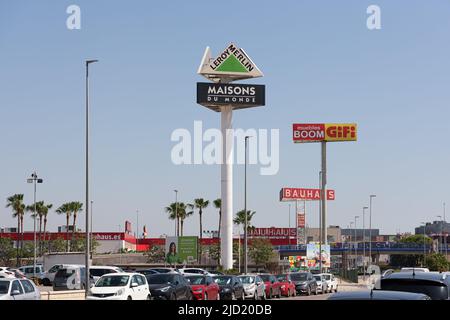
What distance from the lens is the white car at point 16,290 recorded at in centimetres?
2267

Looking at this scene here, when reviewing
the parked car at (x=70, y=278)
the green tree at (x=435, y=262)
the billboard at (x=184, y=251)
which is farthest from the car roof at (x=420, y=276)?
the green tree at (x=435, y=262)

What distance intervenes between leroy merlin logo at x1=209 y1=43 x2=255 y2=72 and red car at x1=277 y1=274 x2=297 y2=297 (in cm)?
3152

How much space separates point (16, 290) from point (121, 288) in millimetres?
7866

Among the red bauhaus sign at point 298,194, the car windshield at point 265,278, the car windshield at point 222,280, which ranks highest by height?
the red bauhaus sign at point 298,194

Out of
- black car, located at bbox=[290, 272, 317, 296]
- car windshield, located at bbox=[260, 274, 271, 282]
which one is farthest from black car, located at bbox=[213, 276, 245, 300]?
black car, located at bbox=[290, 272, 317, 296]

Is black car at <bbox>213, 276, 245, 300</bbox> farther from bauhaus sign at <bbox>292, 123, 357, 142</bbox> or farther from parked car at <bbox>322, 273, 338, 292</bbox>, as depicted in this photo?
bauhaus sign at <bbox>292, 123, 357, 142</bbox>

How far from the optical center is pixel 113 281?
103ft

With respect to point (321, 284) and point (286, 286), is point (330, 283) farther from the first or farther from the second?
point (286, 286)

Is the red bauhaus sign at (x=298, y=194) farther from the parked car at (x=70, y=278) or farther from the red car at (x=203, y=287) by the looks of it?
the red car at (x=203, y=287)

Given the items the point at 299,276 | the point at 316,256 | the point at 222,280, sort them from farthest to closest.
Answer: the point at 316,256
the point at 299,276
the point at 222,280

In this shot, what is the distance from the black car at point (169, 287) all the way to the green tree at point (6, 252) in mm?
84163

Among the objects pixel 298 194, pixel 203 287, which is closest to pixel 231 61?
pixel 203 287
